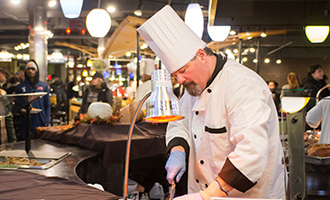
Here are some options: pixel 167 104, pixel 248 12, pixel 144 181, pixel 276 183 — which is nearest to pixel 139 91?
pixel 144 181

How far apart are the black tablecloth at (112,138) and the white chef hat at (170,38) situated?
2048mm

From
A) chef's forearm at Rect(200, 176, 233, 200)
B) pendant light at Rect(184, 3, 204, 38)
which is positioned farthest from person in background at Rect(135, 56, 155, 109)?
chef's forearm at Rect(200, 176, 233, 200)

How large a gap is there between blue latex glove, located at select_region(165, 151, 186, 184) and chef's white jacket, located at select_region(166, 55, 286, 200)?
125mm

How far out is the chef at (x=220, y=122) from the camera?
167 cm

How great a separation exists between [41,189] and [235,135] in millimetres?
1013

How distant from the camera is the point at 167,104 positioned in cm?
138

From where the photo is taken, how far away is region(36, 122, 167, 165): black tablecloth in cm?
386

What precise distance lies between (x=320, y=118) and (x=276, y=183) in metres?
0.74

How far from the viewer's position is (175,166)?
1975 millimetres

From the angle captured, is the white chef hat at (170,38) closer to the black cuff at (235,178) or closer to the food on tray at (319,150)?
the black cuff at (235,178)

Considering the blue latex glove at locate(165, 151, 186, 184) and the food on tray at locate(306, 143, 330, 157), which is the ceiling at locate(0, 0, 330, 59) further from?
the blue latex glove at locate(165, 151, 186, 184)

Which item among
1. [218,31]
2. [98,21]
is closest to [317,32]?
[218,31]

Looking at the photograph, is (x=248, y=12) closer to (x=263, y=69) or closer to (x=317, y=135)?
(x=317, y=135)

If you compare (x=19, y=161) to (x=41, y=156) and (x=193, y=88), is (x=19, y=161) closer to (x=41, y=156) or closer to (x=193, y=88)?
(x=41, y=156)
